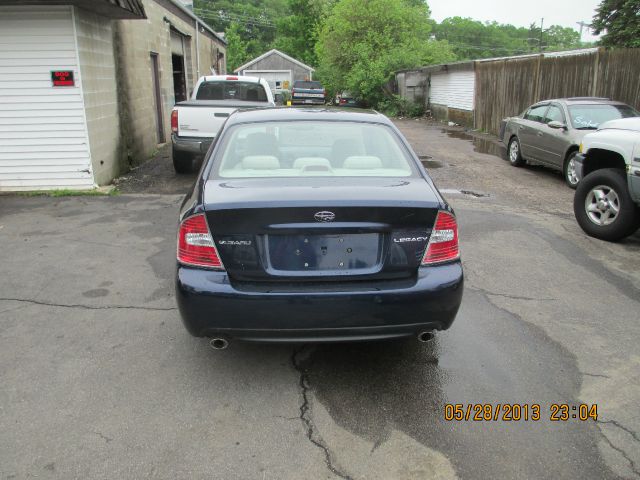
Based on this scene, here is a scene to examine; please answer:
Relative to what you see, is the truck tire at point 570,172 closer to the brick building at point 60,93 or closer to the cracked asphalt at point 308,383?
the cracked asphalt at point 308,383

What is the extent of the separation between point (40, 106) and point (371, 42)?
102 feet

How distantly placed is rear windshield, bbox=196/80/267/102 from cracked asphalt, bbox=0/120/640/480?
22.7 feet

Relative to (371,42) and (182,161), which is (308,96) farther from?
(182,161)

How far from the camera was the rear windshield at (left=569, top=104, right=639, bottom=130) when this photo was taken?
10188 mm

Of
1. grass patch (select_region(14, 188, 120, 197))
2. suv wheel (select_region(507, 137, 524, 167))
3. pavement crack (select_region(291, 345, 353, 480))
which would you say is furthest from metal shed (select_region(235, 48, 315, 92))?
pavement crack (select_region(291, 345, 353, 480))

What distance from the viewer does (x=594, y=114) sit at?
1041 cm

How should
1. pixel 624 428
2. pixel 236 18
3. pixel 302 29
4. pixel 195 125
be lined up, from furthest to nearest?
pixel 236 18
pixel 302 29
pixel 195 125
pixel 624 428

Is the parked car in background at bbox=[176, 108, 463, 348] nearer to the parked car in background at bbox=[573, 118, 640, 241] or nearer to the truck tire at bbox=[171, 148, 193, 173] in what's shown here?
the parked car in background at bbox=[573, 118, 640, 241]

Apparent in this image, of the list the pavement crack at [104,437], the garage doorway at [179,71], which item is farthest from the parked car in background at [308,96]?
the pavement crack at [104,437]

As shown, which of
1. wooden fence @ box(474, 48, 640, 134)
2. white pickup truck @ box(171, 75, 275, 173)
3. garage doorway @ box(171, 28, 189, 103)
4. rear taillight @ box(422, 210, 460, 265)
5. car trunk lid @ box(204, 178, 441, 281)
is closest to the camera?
car trunk lid @ box(204, 178, 441, 281)

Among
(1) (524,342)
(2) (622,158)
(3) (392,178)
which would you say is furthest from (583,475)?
(2) (622,158)

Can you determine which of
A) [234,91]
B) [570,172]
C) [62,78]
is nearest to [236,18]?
[234,91]

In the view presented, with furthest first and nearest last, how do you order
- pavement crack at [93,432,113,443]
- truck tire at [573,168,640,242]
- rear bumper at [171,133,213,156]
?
rear bumper at [171,133,213,156], truck tire at [573,168,640,242], pavement crack at [93,432,113,443]

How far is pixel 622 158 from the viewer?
667 cm
